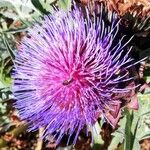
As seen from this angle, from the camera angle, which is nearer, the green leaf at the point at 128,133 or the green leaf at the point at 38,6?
the green leaf at the point at 128,133

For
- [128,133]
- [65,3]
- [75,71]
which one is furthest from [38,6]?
[128,133]

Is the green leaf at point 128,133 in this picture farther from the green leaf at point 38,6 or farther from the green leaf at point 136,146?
the green leaf at point 38,6

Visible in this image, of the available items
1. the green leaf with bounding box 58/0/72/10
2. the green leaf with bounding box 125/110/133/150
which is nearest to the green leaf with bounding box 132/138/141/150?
the green leaf with bounding box 125/110/133/150

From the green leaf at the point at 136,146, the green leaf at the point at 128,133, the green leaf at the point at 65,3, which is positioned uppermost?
the green leaf at the point at 65,3

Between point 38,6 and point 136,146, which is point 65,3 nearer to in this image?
point 38,6

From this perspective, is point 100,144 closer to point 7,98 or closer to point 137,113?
point 137,113

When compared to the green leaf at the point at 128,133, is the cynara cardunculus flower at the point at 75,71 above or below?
above

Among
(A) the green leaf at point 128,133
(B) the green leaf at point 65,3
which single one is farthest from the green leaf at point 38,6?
(A) the green leaf at point 128,133

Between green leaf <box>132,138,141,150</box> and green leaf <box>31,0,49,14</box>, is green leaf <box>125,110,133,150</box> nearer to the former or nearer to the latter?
green leaf <box>132,138,141,150</box>

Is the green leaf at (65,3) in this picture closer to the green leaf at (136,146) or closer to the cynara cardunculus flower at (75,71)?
the cynara cardunculus flower at (75,71)
